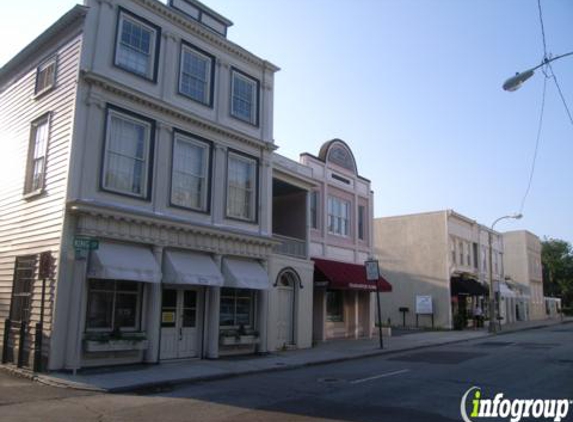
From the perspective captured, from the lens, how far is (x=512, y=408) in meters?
9.91

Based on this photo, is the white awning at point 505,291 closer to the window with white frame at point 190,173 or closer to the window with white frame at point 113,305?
the window with white frame at point 190,173

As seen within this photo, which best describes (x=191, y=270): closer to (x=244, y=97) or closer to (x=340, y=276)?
(x=244, y=97)

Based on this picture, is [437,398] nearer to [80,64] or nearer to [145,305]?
[145,305]

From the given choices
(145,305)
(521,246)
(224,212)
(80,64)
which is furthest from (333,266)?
(521,246)

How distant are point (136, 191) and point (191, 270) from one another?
2841mm

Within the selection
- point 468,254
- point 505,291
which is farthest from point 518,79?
point 505,291

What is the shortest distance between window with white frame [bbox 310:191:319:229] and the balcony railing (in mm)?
1981

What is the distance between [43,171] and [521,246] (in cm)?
5695

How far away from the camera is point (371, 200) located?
29.4 metres

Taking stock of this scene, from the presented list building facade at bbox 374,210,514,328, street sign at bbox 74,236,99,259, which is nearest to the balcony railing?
street sign at bbox 74,236,99,259

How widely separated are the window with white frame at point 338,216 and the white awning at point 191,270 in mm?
9868

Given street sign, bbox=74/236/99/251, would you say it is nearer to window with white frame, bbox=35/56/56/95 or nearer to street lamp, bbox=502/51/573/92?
window with white frame, bbox=35/56/56/95

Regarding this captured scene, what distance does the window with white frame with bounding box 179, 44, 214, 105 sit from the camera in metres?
17.7

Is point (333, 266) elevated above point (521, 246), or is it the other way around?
point (521, 246)
